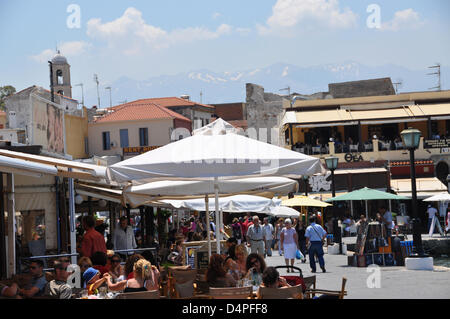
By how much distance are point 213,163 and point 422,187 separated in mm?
34448

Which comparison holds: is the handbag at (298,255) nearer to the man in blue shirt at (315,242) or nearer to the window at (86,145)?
the man in blue shirt at (315,242)

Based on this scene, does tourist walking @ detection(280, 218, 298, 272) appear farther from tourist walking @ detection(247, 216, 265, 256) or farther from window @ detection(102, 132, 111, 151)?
window @ detection(102, 132, 111, 151)

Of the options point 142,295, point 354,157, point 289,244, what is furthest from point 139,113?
point 142,295

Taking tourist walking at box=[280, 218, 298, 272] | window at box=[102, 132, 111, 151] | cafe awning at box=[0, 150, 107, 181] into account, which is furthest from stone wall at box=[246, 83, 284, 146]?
cafe awning at box=[0, 150, 107, 181]

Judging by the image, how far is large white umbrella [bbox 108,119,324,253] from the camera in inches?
360

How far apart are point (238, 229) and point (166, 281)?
20032mm

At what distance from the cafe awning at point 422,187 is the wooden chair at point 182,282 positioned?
31127 millimetres

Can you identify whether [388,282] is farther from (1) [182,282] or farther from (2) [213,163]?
(2) [213,163]

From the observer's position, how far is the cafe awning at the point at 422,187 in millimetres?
40656

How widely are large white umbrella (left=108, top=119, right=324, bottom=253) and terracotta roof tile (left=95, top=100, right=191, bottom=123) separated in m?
62.9

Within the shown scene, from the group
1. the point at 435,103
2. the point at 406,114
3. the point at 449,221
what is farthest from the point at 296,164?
the point at 435,103
